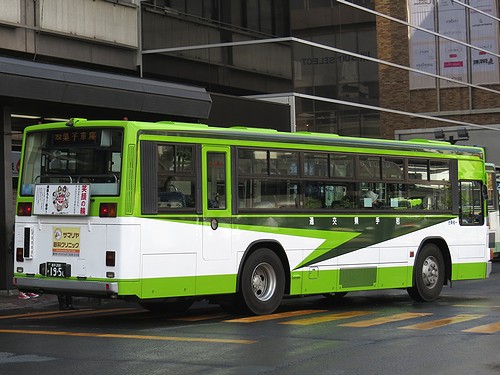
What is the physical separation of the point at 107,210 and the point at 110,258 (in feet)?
2.17

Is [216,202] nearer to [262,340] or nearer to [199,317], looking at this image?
[199,317]

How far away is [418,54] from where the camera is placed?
46469 mm

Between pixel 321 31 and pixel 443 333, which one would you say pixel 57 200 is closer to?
pixel 443 333

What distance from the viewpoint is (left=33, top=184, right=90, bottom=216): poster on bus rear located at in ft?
45.1

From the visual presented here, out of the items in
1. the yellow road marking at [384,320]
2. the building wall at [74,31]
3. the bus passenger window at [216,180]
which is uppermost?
the building wall at [74,31]

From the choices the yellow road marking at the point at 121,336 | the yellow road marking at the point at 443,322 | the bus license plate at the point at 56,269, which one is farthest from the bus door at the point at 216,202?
the yellow road marking at the point at 443,322

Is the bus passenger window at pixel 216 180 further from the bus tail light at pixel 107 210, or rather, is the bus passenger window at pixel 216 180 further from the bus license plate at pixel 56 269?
the bus license plate at pixel 56 269

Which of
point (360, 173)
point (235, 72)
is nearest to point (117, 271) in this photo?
point (360, 173)

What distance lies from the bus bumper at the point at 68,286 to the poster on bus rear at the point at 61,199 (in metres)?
0.97

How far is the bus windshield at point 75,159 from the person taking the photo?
13.7m

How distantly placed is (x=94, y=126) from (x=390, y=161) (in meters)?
5.97

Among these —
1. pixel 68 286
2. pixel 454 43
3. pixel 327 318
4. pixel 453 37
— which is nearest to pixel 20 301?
pixel 68 286

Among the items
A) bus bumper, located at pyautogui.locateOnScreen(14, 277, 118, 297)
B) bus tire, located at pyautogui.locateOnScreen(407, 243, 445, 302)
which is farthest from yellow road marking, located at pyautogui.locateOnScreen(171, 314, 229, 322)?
bus tire, located at pyautogui.locateOnScreen(407, 243, 445, 302)

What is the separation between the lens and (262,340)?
39.0 feet
